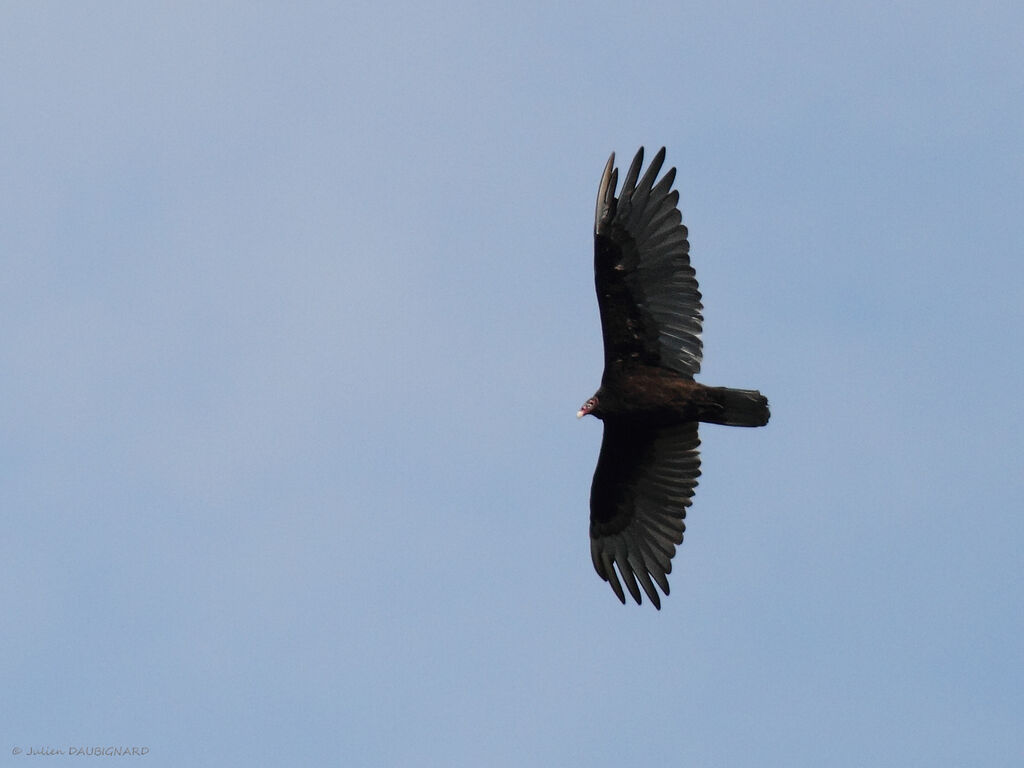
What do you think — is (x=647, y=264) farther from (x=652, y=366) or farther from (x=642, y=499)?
(x=642, y=499)

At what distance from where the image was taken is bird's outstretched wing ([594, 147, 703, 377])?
→ 14.8 metres

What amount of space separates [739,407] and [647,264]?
1.47 meters

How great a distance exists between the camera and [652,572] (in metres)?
15.8

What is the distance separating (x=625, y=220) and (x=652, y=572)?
329cm

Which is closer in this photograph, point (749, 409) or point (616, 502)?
point (749, 409)

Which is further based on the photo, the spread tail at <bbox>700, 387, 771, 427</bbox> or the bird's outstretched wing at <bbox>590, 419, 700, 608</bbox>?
the bird's outstretched wing at <bbox>590, 419, 700, 608</bbox>

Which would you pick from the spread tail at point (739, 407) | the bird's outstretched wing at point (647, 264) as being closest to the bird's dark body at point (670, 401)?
the spread tail at point (739, 407)

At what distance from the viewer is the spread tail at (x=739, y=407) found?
584 inches

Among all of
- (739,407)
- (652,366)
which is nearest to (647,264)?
(652,366)

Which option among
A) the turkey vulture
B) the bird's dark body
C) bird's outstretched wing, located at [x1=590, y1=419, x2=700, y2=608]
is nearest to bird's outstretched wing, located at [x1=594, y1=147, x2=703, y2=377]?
the turkey vulture

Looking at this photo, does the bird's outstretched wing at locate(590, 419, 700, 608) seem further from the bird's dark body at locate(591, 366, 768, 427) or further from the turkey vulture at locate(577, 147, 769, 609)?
the bird's dark body at locate(591, 366, 768, 427)

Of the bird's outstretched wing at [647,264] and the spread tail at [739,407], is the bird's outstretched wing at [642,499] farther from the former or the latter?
the bird's outstretched wing at [647,264]

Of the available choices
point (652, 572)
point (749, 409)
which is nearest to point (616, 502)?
point (652, 572)

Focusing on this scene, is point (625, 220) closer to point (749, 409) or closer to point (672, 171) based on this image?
point (672, 171)
